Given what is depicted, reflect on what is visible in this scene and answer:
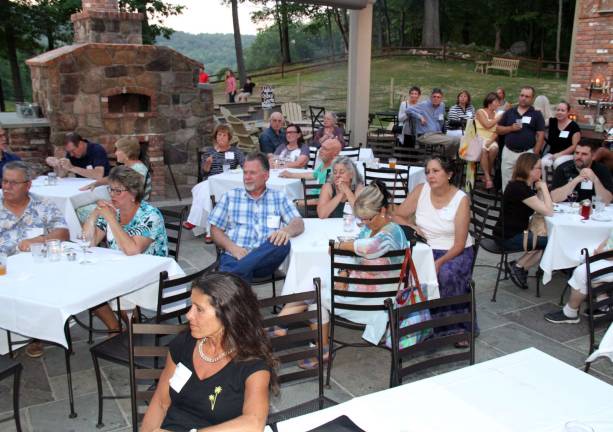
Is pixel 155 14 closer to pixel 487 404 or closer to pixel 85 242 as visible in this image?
pixel 85 242

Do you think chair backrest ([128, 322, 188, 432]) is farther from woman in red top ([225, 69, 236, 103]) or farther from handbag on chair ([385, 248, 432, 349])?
woman in red top ([225, 69, 236, 103])

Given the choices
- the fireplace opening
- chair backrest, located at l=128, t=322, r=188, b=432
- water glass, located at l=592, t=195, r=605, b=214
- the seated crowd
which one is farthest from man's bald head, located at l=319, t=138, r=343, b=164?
A: the fireplace opening

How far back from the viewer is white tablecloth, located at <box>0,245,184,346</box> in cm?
284

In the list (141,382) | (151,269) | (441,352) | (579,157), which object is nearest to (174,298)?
(151,269)

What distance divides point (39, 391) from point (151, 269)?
3.26 feet

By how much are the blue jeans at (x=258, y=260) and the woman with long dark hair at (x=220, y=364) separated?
5.41 ft

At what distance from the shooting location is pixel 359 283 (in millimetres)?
3268

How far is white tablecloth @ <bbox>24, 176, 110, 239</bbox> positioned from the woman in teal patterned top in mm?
1550

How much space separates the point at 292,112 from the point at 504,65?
14315mm

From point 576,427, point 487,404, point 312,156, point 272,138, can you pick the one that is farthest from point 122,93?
point 576,427

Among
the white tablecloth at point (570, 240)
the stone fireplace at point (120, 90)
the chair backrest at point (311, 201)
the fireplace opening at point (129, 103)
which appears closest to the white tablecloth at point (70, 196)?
the chair backrest at point (311, 201)

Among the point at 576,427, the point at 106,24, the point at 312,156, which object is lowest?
the point at 576,427

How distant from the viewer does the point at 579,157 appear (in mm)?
5125

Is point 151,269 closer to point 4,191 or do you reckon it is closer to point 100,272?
point 100,272
